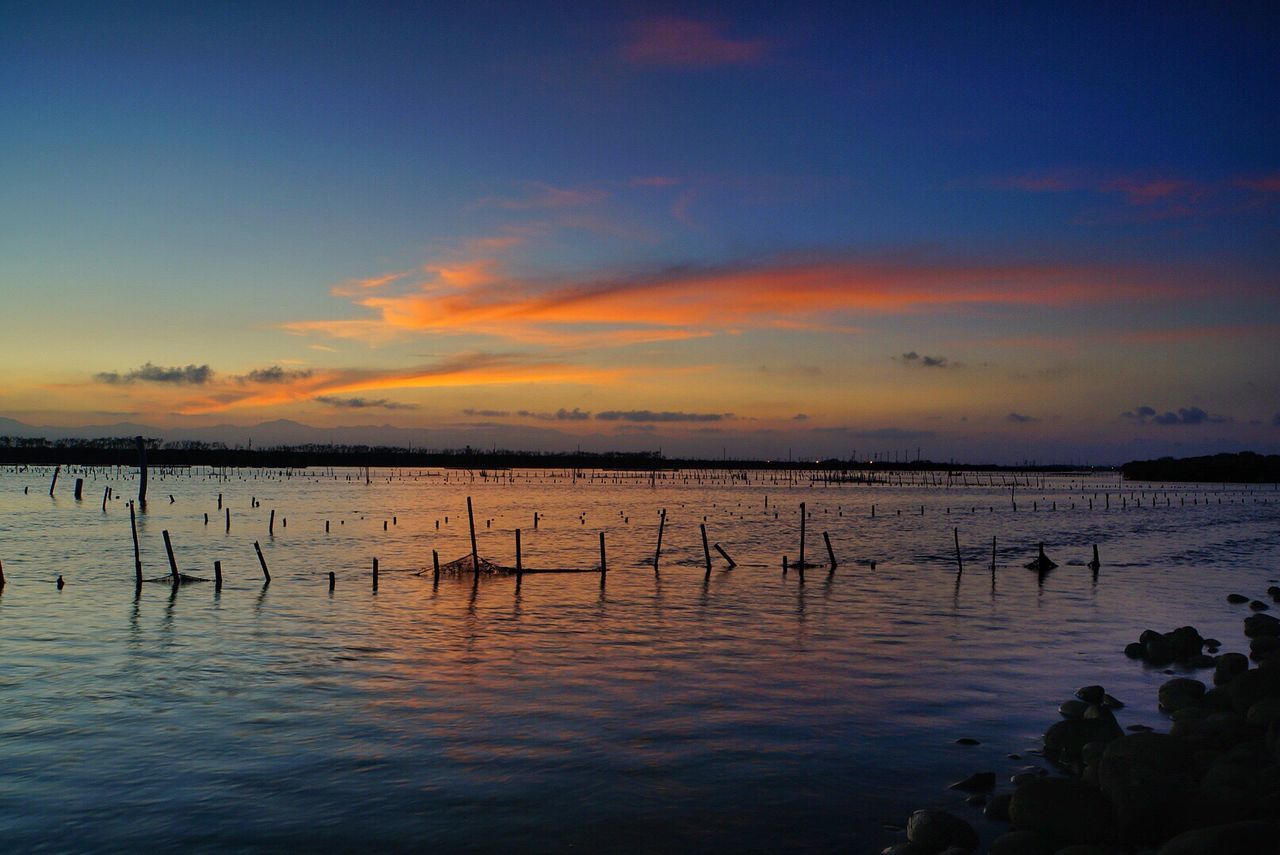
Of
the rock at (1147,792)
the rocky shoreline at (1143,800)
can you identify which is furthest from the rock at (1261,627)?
the rock at (1147,792)

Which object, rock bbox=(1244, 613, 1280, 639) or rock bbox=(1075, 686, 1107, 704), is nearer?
rock bbox=(1075, 686, 1107, 704)

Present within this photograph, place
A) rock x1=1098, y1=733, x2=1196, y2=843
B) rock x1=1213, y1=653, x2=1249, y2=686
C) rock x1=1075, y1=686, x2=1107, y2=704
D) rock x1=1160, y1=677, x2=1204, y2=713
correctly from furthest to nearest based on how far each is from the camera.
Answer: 1. rock x1=1213, y1=653, x2=1249, y2=686
2. rock x1=1075, y1=686, x2=1107, y2=704
3. rock x1=1160, y1=677, x2=1204, y2=713
4. rock x1=1098, y1=733, x2=1196, y2=843

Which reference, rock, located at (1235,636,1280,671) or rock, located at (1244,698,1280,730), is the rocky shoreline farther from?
rock, located at (1235,636,1280,671)

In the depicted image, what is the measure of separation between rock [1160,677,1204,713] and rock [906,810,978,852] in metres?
7.57

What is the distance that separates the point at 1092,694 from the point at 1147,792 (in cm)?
747

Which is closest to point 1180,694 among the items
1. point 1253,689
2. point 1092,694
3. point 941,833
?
point 1092,694

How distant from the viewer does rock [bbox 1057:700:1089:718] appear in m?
15.8

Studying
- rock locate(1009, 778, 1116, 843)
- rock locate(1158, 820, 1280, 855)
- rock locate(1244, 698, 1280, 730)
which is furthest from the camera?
rock locate(1244, 698, 1280, 730)

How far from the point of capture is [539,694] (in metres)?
18.2

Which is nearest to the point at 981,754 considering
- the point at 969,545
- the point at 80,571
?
the point at 80,571

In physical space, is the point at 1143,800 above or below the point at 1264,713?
below

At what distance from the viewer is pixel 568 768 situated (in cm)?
1379

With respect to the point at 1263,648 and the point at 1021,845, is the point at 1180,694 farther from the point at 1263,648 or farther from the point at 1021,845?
the point at 1021,845

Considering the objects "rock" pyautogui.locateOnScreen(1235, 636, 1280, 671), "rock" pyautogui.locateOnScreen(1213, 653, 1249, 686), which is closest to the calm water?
"rock" pyautogui.locateOnScreen(1213, 653, 1249, 686)
